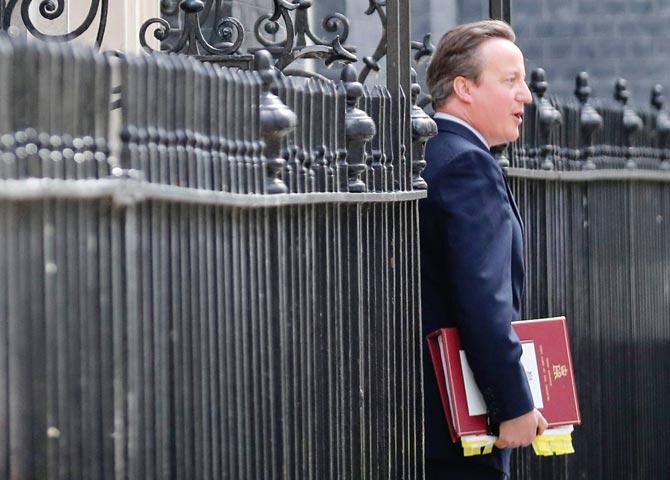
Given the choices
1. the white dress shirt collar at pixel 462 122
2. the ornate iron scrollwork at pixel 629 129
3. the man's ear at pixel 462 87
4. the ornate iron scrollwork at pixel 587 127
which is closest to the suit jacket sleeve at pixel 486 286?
the white dress shirt collar at pixel 462 122

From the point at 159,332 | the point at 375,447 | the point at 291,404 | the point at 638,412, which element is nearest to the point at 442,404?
the point at 375,447

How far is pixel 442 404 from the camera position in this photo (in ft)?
15.0

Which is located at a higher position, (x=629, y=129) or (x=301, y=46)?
(x=301, y=46)

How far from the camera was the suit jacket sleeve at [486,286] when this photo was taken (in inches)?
170

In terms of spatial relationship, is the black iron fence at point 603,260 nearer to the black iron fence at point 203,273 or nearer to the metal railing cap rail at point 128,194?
the black iron fence at point 203,273

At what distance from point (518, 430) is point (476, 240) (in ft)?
1.58

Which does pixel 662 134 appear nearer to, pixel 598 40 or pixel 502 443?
pixel 502 443

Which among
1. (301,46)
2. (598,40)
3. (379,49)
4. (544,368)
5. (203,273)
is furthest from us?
(598,40)

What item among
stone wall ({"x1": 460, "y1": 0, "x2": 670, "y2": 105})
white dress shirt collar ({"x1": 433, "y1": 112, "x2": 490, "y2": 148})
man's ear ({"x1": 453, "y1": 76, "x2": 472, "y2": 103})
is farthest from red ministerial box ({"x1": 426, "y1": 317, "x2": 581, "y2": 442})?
stone wall ({"x1": 460, "y1": 0, "x2": 670, "y2": 105})

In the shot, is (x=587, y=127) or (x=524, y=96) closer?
(x=524, y=96)

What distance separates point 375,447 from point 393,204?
60 centimetres

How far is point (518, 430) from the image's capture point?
4.40 metres

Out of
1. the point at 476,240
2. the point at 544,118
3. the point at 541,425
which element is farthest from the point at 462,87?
the point at 544,118

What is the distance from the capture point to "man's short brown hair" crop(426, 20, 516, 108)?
4.77m
